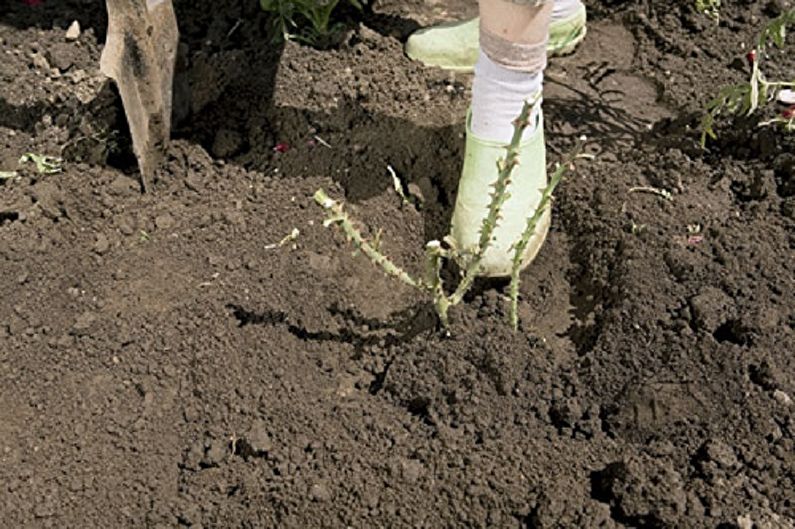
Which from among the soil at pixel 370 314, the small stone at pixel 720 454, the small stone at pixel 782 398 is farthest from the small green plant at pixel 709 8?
the small stone at pixel 720 454

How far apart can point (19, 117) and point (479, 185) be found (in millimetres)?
1093

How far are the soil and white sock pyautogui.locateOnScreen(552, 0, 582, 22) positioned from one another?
11 centimetres

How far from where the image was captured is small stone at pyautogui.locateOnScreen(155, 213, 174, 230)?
2.06 metres

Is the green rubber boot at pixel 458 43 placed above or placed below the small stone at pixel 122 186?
above

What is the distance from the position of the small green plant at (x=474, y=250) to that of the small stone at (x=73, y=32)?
1079 millimetres

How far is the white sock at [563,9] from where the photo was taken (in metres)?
2.41

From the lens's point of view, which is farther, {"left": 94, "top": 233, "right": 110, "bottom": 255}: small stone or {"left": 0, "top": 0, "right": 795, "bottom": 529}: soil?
{"left": 94, "top": 233, "right": 110, "bottom": 255}: small stone

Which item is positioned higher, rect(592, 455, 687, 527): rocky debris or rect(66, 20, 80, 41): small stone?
rect(592, 455, 687, 527): rocky debris

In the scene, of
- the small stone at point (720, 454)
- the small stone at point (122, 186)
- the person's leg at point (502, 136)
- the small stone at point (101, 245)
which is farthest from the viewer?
the small stone at point (122, 186)

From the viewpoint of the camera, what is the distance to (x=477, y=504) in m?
1.62

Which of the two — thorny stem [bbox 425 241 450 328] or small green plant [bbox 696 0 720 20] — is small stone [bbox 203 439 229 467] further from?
small green plant [bbox 696 0 720 20]

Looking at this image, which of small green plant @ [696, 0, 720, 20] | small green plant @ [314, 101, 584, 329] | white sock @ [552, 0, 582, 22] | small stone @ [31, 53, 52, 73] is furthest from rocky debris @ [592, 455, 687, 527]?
small stone @ [31, 53, 52, 73]

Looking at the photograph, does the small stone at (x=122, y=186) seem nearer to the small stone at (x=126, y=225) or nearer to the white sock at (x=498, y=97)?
the small stone at (x=126, y=225)

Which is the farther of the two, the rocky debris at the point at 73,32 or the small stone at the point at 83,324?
the rocky debris at the point at 73,32
